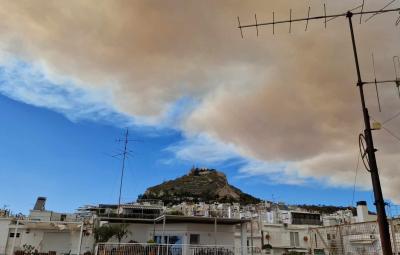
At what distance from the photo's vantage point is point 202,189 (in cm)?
10919

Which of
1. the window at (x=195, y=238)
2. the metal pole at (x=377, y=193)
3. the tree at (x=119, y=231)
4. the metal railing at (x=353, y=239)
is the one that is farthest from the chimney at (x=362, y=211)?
the metal pole at (x=377, y=193)

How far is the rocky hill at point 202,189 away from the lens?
99812 millimetres

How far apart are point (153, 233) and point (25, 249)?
31.9 feet

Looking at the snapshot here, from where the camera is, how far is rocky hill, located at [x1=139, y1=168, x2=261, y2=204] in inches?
3930

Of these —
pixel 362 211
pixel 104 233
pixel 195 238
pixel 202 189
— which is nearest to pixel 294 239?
pixel 362 211

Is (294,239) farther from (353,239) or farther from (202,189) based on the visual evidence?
(202,189)

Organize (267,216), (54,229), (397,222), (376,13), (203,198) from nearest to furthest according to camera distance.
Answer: (376,13)
(397,222)
(54,229)
(267,216)
(203,198)

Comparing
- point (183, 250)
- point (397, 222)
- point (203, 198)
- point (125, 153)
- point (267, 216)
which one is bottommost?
point (183, 250)

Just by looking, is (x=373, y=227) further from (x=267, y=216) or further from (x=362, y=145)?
(x=267, y=216)

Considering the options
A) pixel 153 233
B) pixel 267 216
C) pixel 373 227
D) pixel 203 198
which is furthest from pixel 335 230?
pixel 203 198

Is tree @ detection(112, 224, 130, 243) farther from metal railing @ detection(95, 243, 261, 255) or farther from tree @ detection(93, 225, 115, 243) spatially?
metal railing @ detection(95, 243, 261, 255)

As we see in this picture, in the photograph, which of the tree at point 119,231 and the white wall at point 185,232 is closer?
the tree at point 119,231

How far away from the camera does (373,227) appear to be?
2038 cm

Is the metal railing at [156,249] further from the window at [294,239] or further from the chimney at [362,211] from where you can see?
the window at [294,239]
